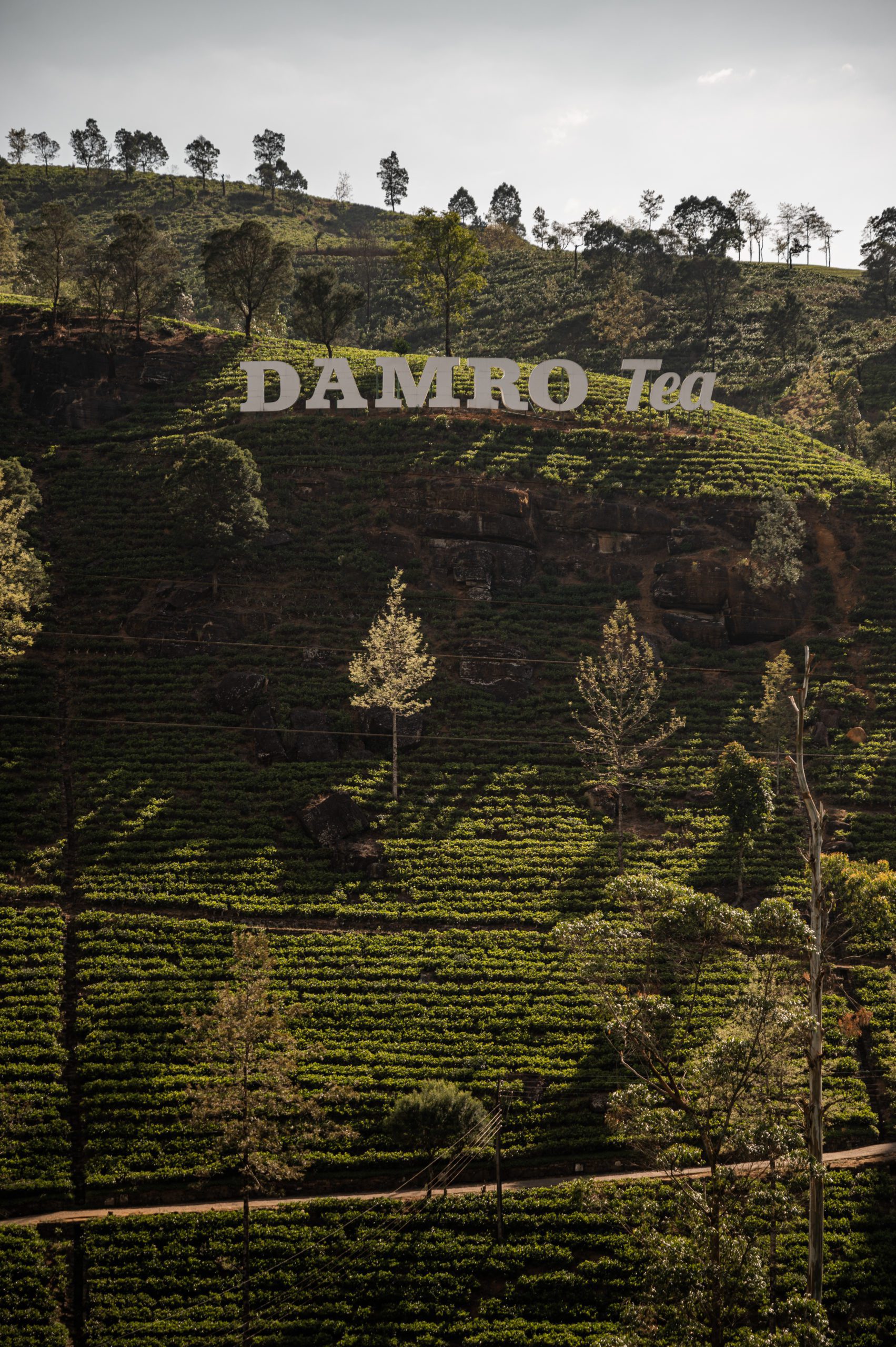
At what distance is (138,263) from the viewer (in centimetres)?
8538

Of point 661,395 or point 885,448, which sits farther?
point 661,395

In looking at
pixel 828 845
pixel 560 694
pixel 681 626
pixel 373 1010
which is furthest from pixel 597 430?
pixel 373 1010

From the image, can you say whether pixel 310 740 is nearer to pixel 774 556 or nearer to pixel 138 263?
pixel 774 556

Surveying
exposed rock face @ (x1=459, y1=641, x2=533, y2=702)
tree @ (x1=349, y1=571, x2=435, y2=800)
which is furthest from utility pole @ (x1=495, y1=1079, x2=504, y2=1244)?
exposed rock face @ (x1=459, y1=641, x2=533, y2=702)

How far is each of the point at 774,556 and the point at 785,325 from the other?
59.5 metres

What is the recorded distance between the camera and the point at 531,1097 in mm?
34188

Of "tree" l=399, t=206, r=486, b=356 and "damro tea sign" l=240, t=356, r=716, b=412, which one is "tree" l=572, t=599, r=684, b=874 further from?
"tree" l=399, t=206, r=486, b=356

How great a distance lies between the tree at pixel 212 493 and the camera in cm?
6081

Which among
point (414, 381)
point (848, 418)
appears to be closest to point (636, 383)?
point (414, 381)

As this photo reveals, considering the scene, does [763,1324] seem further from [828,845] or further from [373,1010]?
[828,845]

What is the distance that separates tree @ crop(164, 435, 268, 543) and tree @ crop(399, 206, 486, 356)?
30.2 metres

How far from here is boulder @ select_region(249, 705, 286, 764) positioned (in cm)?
5094

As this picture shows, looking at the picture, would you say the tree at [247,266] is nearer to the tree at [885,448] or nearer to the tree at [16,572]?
the tree at [16,572]

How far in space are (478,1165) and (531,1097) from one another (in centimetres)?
307
